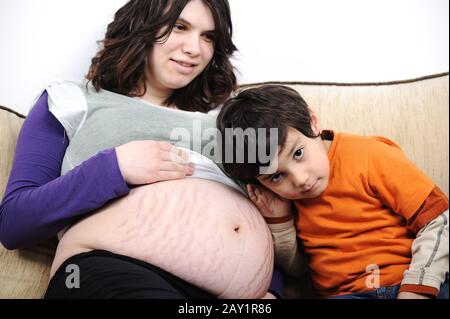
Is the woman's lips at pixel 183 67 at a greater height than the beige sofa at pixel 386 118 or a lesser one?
greater

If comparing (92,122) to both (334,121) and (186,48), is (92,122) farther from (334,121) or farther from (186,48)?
(334,121)

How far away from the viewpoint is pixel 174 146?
3.81ft

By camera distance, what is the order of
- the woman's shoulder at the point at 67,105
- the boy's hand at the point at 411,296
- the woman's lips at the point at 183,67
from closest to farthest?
the boy's hand at the point at 411,296 < the woman's shoulder at the point at 67,105 < the woman's lips at the point at 183,67

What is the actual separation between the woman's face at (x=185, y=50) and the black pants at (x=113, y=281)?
561mm

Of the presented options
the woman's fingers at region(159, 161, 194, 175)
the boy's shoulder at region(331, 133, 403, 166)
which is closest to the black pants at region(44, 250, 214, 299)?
the woman's fingers at region(159, 161, 194, 175)

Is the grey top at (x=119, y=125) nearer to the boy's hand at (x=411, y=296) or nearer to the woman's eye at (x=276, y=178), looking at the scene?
the woman's eye at (x=276, y=178)

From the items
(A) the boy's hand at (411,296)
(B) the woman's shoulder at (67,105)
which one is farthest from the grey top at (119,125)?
(A) the boy's hand at (411,296)

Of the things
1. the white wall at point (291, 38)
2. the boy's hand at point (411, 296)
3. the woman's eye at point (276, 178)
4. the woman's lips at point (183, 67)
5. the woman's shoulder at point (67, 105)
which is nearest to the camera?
the boy's hand at point (411, 296)

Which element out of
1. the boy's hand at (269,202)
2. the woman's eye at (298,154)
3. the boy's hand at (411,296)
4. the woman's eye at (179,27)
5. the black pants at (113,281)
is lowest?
the boy's hand at (411,296)

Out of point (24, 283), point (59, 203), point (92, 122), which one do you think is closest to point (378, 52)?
point (92, 122)

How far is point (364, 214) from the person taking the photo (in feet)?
3.46

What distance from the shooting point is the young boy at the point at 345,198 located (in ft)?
3.22

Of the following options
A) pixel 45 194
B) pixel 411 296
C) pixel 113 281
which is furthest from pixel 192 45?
pixel 411 296
